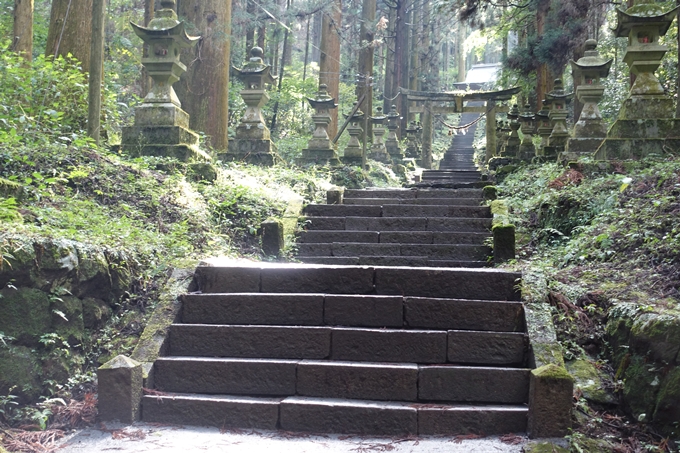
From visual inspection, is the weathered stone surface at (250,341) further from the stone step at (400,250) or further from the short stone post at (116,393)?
the stone step at (400,250)

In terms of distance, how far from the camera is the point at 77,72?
977cm

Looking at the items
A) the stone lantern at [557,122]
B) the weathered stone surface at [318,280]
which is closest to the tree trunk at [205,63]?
the stone lantern at [557,122]

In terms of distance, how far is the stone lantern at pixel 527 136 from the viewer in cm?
1543

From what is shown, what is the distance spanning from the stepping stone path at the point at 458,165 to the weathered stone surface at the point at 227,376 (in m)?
8.65

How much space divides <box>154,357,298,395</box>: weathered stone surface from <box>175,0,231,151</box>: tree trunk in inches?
342

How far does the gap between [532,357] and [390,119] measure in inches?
769

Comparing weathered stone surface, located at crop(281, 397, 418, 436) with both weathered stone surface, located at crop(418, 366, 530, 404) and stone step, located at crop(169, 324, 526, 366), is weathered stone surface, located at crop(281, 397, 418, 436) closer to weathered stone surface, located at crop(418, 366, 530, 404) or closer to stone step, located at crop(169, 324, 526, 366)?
A: weathered stone surface, located at crop(418, 366, 530, 404)

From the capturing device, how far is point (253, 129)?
42.4 ft

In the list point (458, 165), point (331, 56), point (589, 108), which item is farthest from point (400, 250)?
point (458, 165)

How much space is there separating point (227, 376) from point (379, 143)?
17951 millimetres

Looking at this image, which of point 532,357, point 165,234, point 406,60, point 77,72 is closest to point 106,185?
point 165,234

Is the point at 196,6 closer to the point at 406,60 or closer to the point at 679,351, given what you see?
the point at 679,351

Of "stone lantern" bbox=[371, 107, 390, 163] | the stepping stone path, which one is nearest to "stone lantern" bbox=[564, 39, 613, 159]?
the stepping stone path

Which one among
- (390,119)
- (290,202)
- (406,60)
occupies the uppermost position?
(406,60)
